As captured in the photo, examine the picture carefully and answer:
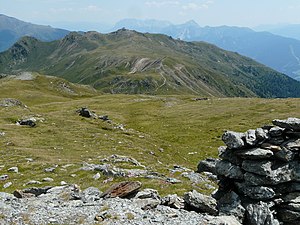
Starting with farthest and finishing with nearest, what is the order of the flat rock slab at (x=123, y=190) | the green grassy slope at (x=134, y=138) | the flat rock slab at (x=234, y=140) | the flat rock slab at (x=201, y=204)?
the green grassy slope at (x=134, y=138)
the flat rock slab at (x=123, y=190)
the flat rock slab at (x=234, y=140)
the flat rock slab at (x=201, y=204)

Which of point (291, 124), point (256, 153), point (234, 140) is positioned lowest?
point (256, 153)

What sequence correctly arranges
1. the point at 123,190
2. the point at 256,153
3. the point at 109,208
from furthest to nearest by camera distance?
the point at 123,190, the point at 256,153, the point at 109,208

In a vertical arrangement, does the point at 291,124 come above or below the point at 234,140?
above

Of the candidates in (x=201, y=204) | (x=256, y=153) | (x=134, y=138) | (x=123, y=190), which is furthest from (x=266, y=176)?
(x=134, y=138)

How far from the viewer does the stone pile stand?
26.1m

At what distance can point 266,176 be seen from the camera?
86.1ft

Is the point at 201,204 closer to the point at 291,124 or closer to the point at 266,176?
the point at 266,176

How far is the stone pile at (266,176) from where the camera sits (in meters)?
26.1

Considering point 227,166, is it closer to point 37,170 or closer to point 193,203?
point 193,203

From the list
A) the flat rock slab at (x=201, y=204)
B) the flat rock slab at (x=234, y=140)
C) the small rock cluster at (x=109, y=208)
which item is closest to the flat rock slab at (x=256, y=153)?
the flat rock slab at (x=234, y=140)

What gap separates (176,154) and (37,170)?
29.9 metres

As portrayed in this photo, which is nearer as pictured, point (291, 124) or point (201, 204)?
point (201, 204)

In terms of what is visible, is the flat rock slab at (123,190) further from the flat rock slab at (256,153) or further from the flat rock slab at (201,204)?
the flat rock slab at (256,153)

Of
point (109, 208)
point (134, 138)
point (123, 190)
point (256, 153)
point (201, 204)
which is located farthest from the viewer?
point (134, 138)
